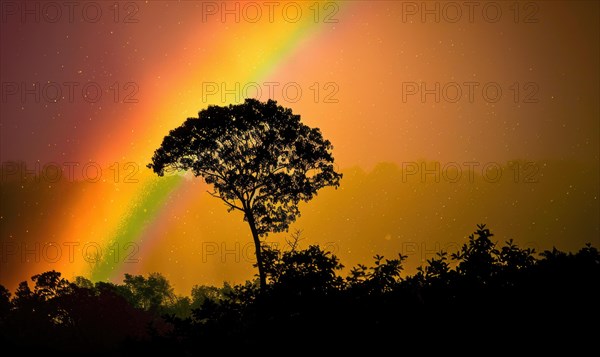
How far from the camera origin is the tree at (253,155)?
98.4ft

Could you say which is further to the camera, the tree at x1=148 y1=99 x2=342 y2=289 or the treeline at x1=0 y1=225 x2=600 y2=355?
the tree at x1=148 y1=99 x2=342 y2=289

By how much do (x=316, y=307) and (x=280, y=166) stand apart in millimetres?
22844

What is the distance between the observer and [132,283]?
273 feet

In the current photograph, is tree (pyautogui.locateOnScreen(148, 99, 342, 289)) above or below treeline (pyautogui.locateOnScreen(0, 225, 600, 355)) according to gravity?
above

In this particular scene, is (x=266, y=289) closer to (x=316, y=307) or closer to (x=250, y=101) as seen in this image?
(x=316, y=307)

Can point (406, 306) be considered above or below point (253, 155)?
below

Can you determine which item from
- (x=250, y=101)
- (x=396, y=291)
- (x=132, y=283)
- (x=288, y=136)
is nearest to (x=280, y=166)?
(x=288, y=136)

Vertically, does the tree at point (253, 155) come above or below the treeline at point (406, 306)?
above

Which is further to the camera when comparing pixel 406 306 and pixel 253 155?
pixel 253 155

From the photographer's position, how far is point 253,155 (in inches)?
1199

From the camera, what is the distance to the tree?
2998 cm

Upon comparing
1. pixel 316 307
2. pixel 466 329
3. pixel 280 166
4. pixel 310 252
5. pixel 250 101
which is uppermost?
pixel 250 101

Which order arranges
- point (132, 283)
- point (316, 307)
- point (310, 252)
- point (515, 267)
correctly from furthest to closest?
point (132, 283) → point (310, 252) → point (515, 267) → point (316, 307)

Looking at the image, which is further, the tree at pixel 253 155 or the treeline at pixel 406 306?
the tree at pixel 253 155
